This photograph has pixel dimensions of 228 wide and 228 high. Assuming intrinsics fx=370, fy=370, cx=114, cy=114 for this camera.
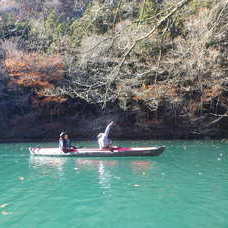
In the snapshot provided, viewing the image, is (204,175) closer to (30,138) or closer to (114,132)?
(114,132)

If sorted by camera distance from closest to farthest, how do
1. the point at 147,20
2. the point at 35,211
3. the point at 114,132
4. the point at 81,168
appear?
the point at 147,20, the point at 35,211, the point at 81,168, the point at 114,132

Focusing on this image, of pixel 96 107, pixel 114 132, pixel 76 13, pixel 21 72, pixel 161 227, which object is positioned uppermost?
pixel 76 13

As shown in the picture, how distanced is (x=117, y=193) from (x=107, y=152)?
23.6 feet

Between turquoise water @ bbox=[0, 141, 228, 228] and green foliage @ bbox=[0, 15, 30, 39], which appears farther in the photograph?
green foliage @ bbox=[0, 15, 30, 39]

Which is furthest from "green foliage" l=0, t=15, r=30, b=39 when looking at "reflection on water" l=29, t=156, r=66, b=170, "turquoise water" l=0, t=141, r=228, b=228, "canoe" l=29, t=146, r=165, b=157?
"turquoise water" l=0, t=141, r=228, b=228

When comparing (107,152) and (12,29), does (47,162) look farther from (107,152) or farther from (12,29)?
(12,29)

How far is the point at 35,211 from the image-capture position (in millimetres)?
7758

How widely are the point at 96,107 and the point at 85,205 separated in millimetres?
20636

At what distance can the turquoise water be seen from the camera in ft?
23.1

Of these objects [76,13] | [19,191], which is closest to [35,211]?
[19,191]

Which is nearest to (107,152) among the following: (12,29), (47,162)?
(47,162)

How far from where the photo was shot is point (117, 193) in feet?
30.2

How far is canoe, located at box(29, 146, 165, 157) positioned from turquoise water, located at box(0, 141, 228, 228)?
45 cm

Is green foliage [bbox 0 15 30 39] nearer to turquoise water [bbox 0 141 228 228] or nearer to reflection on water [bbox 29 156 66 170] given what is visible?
reflection on water [bbox 29 156 66 170]
